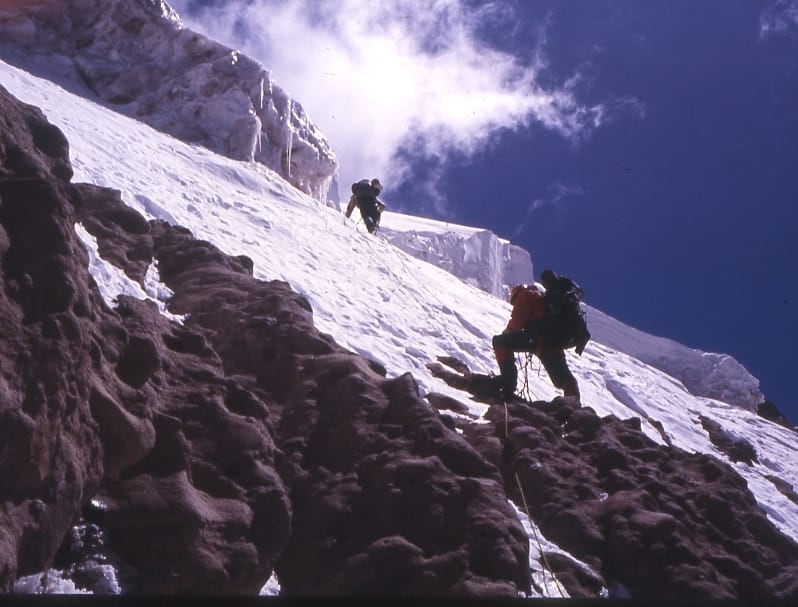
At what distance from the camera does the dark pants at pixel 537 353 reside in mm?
10719

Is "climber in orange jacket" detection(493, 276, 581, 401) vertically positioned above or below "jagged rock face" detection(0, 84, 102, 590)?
above

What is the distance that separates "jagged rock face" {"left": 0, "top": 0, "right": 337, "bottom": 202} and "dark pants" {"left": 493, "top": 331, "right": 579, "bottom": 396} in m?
12.3

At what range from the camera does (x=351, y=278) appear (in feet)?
46.2

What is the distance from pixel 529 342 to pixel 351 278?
13.2ft

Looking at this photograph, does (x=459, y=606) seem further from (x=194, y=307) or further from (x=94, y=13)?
(x=94, y=13)

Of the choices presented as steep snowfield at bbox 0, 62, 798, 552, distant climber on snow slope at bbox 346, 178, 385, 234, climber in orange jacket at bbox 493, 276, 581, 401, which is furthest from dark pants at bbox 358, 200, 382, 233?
climber in orange jacket at bbox 493, 276, 581, 401

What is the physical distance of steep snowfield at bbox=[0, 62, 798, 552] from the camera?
11609 millimetres

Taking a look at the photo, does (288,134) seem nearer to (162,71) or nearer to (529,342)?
(162,71)

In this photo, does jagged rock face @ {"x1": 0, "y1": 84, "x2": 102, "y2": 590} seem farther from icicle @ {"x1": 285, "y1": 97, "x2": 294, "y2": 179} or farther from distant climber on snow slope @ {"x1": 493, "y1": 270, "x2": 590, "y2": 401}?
icicle @ {"x1": 285, "y1": 97, "x2": 294, "y2": 179}

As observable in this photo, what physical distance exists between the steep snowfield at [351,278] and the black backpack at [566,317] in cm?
127

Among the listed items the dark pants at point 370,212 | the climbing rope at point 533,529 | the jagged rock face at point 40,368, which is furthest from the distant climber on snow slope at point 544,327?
the dark pants at point 370,212

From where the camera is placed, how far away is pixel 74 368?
5.13 m

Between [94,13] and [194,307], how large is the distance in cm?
1779

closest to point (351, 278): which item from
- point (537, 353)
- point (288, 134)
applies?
point (537, 353)
